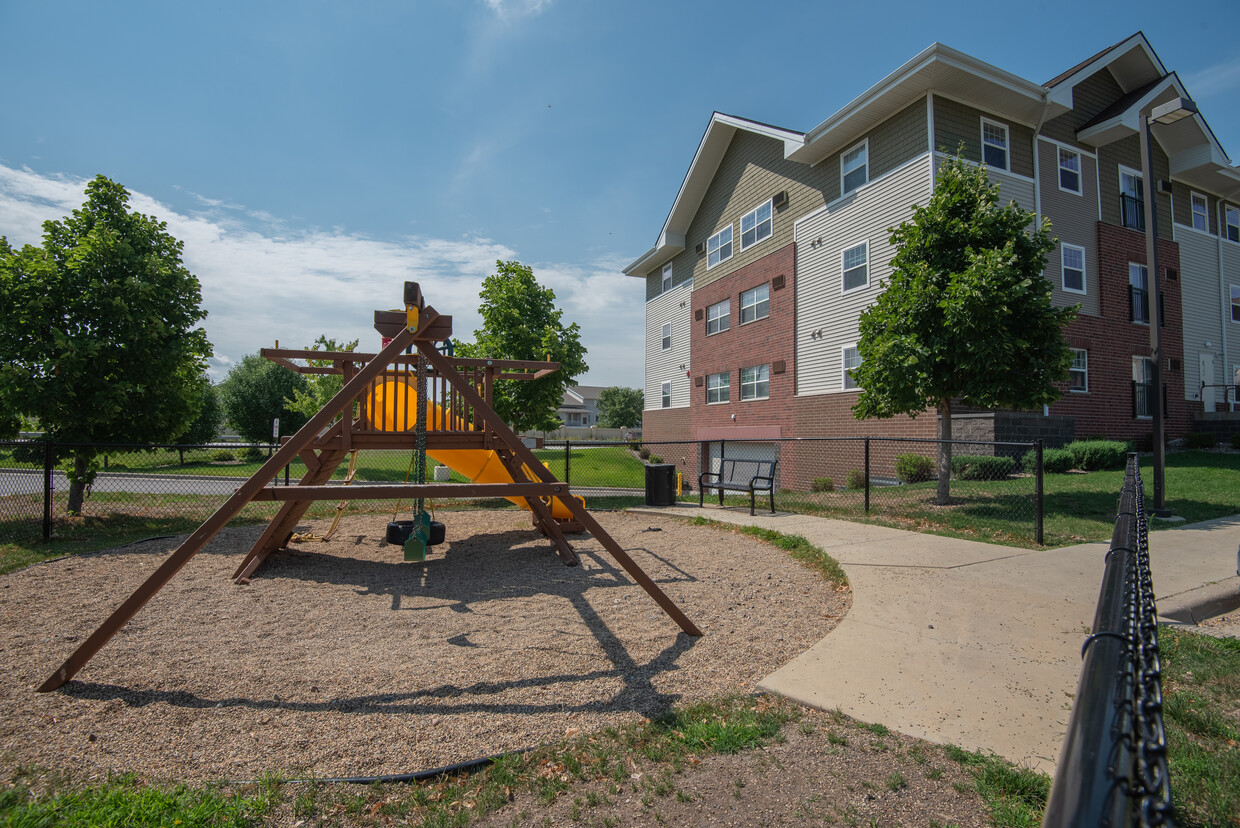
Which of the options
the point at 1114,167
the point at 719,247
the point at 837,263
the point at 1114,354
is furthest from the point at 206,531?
the point at 1114,167

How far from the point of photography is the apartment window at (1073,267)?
60.2 ft

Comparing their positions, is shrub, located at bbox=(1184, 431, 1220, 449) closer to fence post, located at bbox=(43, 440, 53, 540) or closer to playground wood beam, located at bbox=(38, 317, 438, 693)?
playground wood beam, located at bbox=(38, 317, 438, 693)

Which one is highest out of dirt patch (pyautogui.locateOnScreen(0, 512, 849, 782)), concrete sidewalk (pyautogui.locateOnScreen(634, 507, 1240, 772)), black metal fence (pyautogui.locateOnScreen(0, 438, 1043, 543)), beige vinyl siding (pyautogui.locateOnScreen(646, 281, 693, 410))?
beige vinyl siding (pyautogui.locateOnScreen(646, 281, 693, 410))

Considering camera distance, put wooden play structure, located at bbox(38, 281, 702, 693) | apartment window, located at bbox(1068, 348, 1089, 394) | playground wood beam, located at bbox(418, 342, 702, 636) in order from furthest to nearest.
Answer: apartment window, located at bbox(1068, 348, 1089, 394) < playground wood beam, located at bbox(418, 342, 702, 636) < wooden play structure, located at bbox(38, 281, 702, 693)

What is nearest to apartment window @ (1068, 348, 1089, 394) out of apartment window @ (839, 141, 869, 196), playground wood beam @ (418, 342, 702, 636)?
apartment window @ (839, 141, 869, 196)

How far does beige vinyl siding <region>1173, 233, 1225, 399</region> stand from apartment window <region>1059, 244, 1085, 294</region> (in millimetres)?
6054

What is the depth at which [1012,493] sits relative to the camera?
41.2ft

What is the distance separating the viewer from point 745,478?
12.7 meters

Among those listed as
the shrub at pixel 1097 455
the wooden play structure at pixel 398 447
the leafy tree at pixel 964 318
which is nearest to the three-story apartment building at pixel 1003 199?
the shrub at pixel 1097 455

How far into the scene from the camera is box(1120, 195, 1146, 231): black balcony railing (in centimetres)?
1998

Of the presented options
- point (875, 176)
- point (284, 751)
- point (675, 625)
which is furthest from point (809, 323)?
point (284, 751)

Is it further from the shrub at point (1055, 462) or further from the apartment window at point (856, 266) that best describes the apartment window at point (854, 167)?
the shrub at point (1055, 462)

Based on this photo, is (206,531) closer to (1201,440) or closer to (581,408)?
(1201,440)

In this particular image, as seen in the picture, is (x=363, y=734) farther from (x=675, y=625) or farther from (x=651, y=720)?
(x=675, y=625)
